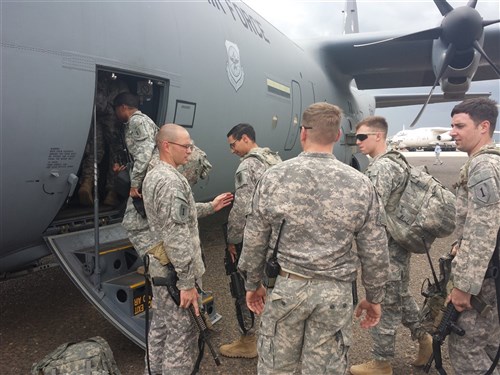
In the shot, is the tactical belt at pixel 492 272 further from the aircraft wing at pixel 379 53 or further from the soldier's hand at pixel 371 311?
the aircraft wing at pixel 379 53

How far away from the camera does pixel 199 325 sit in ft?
8.85

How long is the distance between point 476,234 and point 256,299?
1.35m

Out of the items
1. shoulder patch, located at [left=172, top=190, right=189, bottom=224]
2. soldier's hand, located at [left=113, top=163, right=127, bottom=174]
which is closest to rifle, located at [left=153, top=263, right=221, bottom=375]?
shoulder patch, located at [left=172, top=190, right=189, bottom=224]

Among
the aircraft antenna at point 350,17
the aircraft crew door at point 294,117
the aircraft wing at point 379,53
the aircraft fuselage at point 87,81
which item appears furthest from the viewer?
the aircraft antenna at point 350,17

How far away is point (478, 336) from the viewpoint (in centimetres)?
246

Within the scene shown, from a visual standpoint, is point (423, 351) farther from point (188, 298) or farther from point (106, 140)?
point (106, 140)

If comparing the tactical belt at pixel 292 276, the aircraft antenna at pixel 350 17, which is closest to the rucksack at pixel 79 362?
the tactical belt at pixel 292 276

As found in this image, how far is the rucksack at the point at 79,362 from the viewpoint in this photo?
8.75 ft

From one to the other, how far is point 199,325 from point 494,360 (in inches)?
72.9

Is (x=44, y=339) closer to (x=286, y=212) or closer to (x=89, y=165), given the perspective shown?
(x=89, y=165)

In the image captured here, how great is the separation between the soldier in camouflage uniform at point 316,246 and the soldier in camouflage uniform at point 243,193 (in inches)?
46.5

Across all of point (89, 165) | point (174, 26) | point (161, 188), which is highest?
point (174, 26)

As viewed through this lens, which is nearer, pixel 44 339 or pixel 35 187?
pixel 35 187

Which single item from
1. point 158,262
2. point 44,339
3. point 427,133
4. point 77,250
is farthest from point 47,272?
point 427,133
